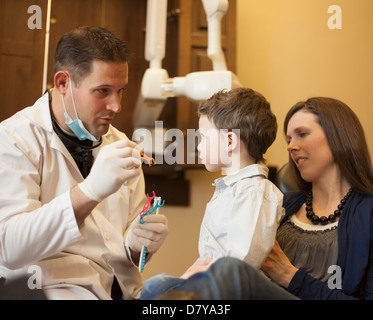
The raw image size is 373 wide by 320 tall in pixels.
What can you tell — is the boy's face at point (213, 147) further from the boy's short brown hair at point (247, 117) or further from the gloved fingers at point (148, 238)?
the gloved fingers at point (148, 238)

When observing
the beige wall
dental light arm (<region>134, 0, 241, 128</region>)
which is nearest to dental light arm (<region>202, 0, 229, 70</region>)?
dental light arm (<region>134, 0, 241, 128</region>)

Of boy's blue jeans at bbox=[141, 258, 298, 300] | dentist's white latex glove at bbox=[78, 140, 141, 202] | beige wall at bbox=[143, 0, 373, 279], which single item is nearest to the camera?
boy's blue jeans at bbox=[141, 258, 298, 300]

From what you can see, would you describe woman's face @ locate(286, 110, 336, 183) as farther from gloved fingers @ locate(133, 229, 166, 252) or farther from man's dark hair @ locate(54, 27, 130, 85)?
man's dark hair @ locate(54, 27, 130, 85)

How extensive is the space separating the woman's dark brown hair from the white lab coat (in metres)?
0.66

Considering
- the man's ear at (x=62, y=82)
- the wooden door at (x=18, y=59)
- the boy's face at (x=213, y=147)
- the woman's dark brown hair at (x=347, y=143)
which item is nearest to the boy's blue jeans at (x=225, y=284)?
the boy's face at (x=213, y=147)

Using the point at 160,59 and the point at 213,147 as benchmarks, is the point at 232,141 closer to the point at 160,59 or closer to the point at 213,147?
the point at 213,147

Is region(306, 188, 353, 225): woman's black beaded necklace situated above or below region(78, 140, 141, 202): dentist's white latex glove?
below

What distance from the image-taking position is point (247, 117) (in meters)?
1.32

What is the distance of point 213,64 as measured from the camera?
2291 mm

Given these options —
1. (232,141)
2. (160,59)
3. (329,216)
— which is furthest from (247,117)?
(160,59)

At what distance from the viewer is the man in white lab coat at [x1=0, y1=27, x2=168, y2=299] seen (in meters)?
1.18

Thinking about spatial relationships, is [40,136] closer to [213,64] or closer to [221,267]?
[221,267]

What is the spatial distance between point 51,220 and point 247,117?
1.88 ft

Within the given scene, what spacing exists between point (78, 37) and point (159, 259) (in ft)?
4.31
